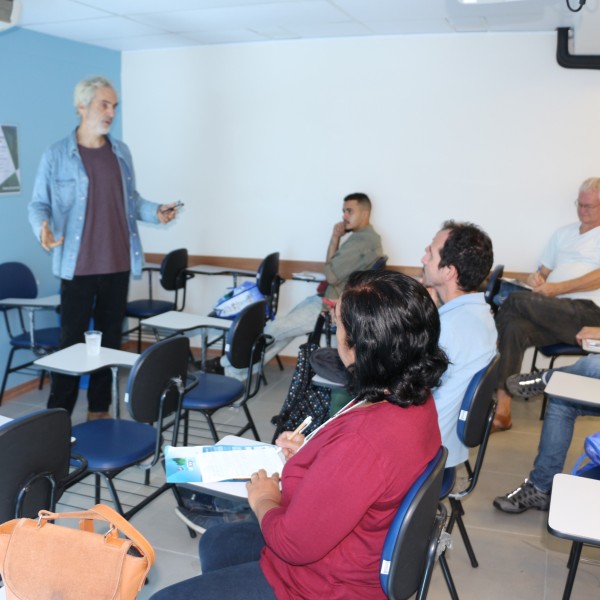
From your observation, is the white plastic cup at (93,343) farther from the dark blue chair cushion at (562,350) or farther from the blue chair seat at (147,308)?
the dark blue chair cushion at (562,350)

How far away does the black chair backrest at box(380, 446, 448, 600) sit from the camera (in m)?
1.37

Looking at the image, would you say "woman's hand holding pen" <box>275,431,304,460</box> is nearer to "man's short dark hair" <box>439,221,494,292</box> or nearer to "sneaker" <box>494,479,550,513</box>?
"man's short dark hair" <box>439,221,494,292</box>

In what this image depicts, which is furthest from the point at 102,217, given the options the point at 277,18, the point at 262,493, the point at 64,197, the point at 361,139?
the point at 262,493

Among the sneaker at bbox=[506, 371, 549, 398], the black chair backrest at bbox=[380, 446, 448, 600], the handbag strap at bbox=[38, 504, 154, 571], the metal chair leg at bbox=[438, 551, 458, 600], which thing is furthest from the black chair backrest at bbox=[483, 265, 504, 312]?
the handbag strap at bbox=[38, 504, 154, 571]

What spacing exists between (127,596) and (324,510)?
1.59 ft

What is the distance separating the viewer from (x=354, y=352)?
146 centimetres

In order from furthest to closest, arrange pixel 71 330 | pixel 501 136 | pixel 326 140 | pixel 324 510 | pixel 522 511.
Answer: pixel 326 140 → pixel 501 136 → pixel 71 330 → pixel 522 511 → pixel 324 510

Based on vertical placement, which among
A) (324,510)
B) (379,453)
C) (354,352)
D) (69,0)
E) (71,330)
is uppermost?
(69,0)

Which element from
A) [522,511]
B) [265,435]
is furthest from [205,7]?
[522,511]

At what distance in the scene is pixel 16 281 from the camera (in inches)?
178

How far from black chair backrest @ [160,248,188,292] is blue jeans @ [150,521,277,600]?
3536mm

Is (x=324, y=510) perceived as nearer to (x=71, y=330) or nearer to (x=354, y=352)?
(x=354, y=352)

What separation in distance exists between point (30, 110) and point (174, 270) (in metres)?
1.52

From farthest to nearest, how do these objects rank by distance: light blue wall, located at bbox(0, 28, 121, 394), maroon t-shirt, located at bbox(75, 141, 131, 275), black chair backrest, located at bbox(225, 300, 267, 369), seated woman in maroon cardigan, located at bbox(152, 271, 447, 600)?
1. light blue wall, located at bbox(0, 28, 121, 394)
2. maroon t-shirt, located at bbox(75, 141, 131, 275)
3. black chair backrest, located at bbox(225, 300, 267, 369)
4. seated woman in maroon cardigan, located at bbox(152, 271, 447, 600)
